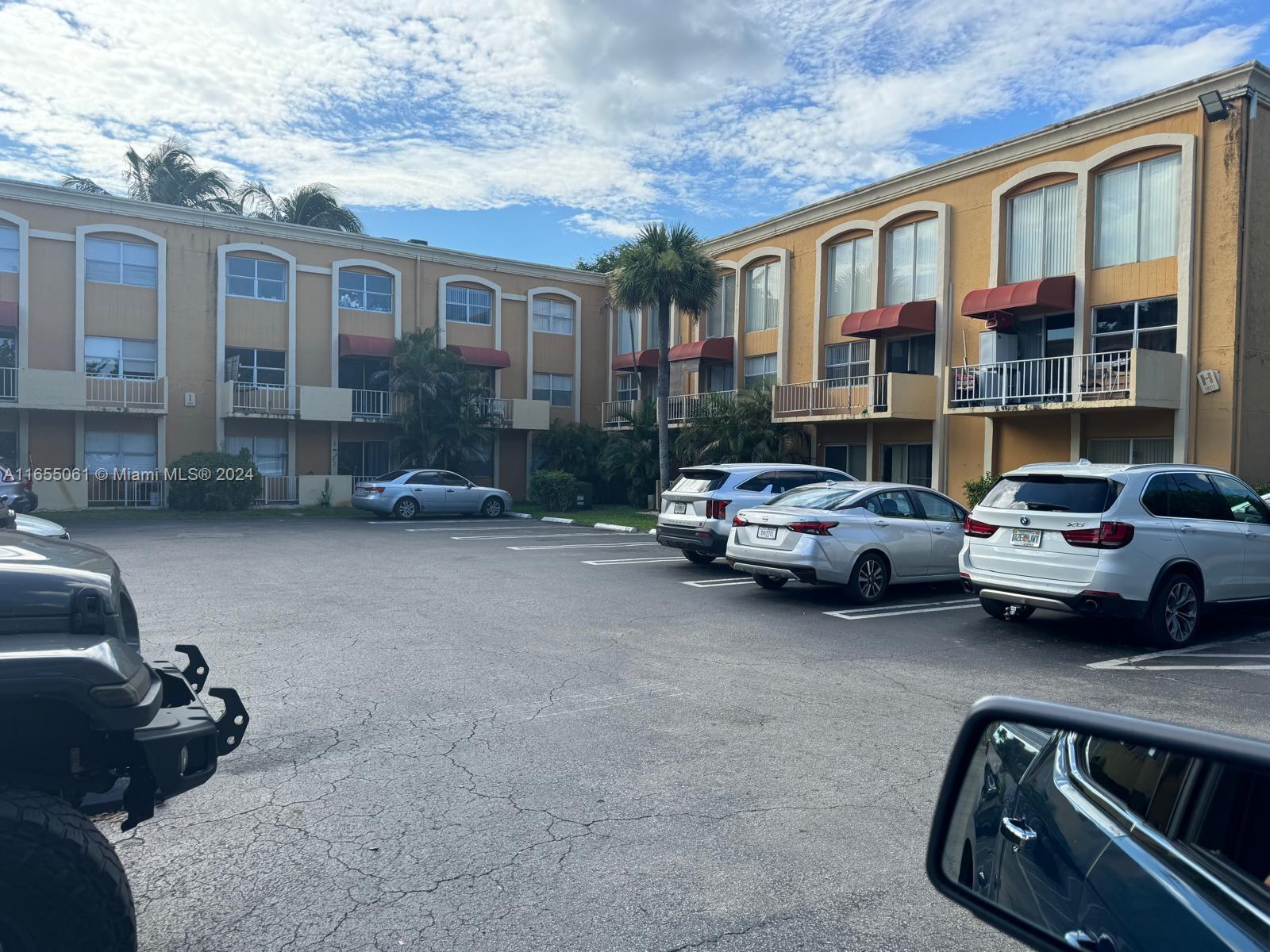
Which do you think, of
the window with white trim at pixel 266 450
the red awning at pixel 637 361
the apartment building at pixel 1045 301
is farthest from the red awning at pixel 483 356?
the apartment building at pixel 1045 301

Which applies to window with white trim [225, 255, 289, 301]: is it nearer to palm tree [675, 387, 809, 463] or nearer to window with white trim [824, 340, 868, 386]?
palm tree [675, 387, 809, 463]

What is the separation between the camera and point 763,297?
102ft

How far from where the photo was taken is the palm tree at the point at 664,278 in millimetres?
27344

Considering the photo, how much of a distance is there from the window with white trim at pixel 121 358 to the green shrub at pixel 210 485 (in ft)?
12.3

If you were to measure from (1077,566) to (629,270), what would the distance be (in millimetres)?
20352

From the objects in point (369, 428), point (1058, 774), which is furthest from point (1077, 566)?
point (369, 428)

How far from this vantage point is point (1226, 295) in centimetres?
1883

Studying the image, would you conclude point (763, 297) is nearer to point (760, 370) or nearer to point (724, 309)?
point (724, 309)

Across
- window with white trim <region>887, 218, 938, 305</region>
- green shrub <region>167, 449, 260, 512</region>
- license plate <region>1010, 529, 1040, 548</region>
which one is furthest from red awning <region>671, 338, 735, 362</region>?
license plate <region>1010, 529, 1040, 548</region>

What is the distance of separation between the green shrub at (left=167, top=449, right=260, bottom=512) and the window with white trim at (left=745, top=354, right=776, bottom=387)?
16089mm

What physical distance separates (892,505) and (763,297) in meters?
20.0

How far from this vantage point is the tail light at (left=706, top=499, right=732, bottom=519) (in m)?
14.2

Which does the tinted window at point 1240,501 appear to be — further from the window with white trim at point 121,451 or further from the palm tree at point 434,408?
the window with white trim at point 121,451

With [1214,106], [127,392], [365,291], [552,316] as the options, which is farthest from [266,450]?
[1214,106]
